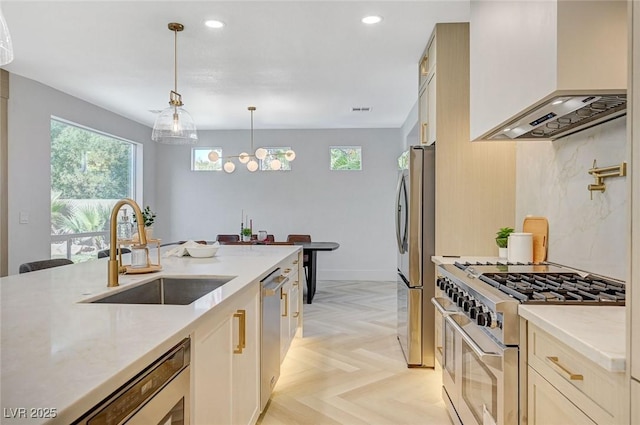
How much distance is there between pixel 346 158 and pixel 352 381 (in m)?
5.12

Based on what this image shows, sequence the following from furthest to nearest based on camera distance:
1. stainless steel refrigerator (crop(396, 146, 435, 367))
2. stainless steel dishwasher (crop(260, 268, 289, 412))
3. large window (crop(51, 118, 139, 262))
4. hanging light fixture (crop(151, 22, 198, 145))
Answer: large window (crop(51, 118, 139, 262))
stainless steel refrigerator (crop(396, 146, 435, 367))
hanging light fixture (crop(151, 22, 198, 145))
stainless steel dishwasher (crop(260, 268, 289, 412))

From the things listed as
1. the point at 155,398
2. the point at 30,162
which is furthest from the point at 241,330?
the point at 30,162

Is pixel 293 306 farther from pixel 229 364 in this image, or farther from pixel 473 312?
pixel 473 312

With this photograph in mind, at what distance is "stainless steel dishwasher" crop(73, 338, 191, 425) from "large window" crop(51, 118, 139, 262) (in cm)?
493

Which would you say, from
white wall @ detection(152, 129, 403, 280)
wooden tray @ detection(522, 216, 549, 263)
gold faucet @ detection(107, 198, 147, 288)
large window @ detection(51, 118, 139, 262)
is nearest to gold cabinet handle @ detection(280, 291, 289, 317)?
gold faucet @ detection(107, 198, 147, 288)

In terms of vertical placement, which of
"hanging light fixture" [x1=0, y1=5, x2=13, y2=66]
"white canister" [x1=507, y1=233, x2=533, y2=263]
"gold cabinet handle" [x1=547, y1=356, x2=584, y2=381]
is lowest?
"gold cabinet handle" [x1=547, y1=356, x2=584, y2=381]

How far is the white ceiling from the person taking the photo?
303 centimetres

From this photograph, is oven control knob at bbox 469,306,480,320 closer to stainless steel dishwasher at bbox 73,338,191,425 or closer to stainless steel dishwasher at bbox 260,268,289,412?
stainless steel dishwasher at bbox 260,268,289,412

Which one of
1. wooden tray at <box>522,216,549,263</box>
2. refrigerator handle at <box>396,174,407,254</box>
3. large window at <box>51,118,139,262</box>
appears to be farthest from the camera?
large window at <box>51,118,139,262</box>

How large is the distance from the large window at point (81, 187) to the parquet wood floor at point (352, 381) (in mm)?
3256

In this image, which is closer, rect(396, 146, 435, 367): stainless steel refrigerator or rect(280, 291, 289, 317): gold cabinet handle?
rect(280, 291, 289, 317): gold cabinet handle

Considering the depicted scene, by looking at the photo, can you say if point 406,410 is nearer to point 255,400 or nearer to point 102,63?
point 255,400

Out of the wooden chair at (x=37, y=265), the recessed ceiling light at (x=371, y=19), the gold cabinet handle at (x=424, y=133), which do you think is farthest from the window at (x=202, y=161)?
the recessed ceiling light at (x=371, y=19)

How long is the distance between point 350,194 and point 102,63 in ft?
14.8
